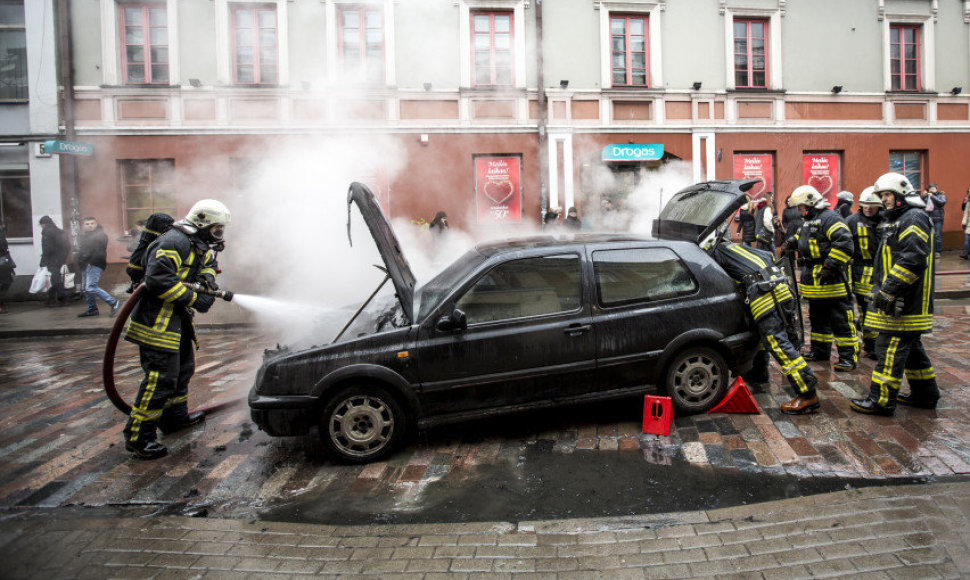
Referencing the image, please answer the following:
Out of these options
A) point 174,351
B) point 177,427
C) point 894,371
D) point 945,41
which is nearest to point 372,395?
point 174,351

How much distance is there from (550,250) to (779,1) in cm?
1396

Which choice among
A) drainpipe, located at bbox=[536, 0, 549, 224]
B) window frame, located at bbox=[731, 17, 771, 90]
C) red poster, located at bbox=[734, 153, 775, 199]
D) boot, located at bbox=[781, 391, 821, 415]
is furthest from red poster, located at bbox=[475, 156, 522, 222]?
boot, located at bbox=[781, 391, 821, 415]

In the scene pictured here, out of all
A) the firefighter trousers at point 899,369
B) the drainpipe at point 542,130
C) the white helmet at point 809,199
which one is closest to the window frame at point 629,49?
the drainpipe at point 542,130

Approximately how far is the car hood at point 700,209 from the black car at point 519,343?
0.03 m

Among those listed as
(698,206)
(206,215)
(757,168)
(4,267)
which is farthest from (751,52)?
(4,267)

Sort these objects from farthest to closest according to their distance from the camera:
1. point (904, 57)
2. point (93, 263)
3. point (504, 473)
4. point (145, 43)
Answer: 1. point (904, 57)
2. point (145, 43)
3. point (93, 263)
4. point (504, 473)

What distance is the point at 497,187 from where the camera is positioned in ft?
47.0

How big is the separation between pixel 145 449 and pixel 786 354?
4599 mm

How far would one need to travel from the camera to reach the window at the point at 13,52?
44.7 ft

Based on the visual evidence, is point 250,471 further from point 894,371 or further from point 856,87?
point 856,87

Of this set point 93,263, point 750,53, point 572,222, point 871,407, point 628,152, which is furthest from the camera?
point 750,53

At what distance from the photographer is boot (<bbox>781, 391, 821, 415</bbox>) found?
4504 mm

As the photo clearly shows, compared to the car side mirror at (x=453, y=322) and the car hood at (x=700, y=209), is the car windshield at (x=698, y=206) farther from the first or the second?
the car side mirror at (x=453, y=322)

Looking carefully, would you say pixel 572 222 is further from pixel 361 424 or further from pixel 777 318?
pixel 361 424
